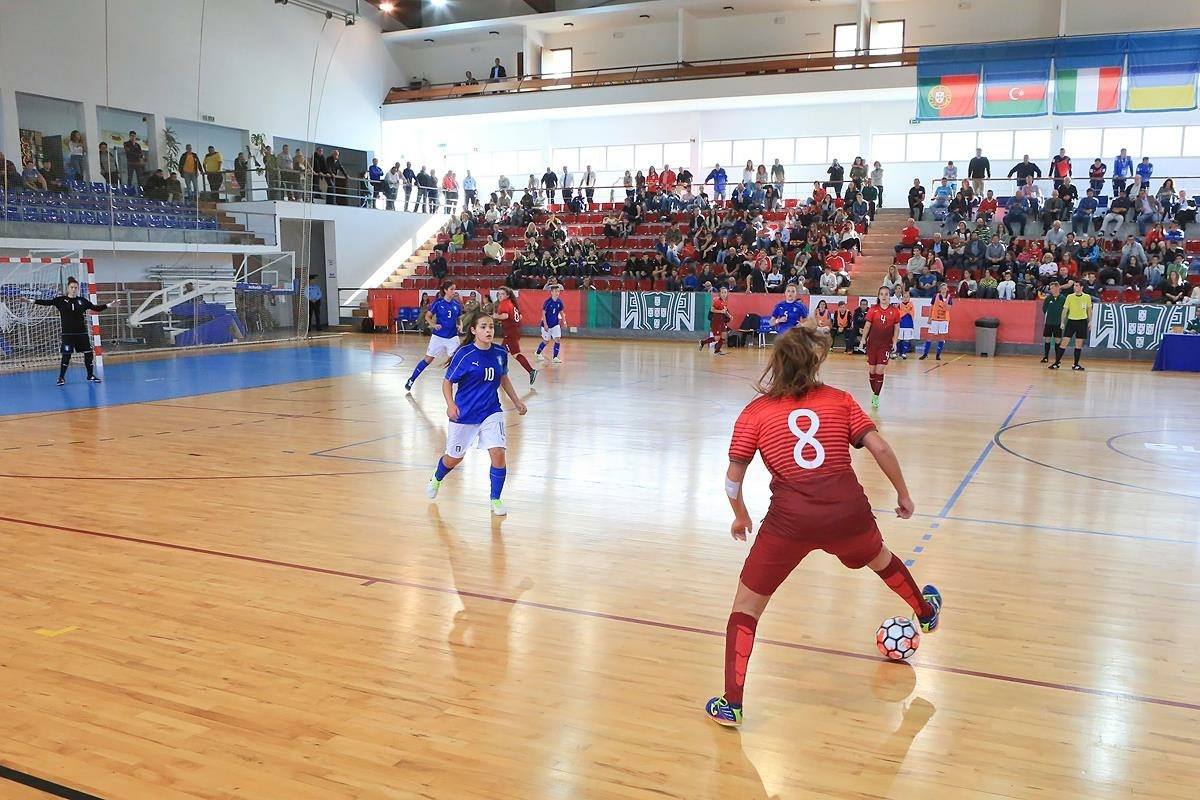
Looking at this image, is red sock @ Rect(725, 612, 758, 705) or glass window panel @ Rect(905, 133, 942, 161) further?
glass window panel @ Rect(905, 133, 942, 161)

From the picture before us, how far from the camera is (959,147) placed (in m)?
32.8

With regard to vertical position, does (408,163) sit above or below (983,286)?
above

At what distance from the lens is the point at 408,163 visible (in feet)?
124

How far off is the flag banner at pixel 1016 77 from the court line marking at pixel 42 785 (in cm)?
2775

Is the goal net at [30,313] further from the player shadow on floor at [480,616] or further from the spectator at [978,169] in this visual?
the spectator at [978,169]

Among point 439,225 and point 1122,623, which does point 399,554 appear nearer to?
point 1122,623

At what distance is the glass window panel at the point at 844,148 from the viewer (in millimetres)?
34219

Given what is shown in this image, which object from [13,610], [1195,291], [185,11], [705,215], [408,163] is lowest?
[13,610]

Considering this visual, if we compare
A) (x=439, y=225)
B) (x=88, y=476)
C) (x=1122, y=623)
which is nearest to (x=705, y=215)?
(x=439, y=225)

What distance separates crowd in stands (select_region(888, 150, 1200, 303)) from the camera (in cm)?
2314

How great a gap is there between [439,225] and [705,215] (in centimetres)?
1218

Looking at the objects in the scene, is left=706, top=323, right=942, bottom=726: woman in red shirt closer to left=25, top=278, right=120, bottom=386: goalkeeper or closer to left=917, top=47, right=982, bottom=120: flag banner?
left=25, top=278, right=120, bottom=386: goalkeeper

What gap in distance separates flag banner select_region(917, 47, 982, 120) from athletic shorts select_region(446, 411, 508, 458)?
76.6ft

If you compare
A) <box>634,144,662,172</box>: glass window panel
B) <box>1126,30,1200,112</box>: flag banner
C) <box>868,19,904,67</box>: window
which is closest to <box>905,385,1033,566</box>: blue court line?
<box>1126,30,1200,112</box>: flag banner
